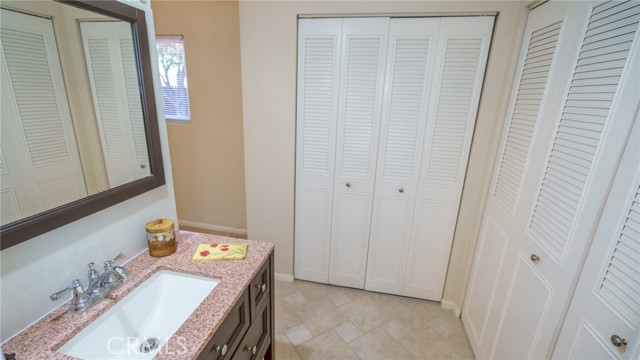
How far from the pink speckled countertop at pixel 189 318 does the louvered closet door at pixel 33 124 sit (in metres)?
0.34

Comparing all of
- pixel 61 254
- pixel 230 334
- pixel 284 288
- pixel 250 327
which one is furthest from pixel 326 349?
pixel 61 254

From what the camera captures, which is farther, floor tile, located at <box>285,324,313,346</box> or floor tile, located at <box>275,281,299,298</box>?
floor tile, located at <box>275,281,299,298</box>

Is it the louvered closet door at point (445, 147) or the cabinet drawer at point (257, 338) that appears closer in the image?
the cabinet drawer at point (257, 338)

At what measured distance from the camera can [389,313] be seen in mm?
2117

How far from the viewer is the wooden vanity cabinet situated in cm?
93

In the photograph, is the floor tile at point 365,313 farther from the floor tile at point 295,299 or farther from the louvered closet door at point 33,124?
the louvered closet door at point 33,124

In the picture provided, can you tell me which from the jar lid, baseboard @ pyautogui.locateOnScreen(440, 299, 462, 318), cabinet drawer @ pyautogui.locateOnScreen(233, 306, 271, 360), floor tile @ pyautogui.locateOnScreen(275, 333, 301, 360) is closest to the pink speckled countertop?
the jar lid

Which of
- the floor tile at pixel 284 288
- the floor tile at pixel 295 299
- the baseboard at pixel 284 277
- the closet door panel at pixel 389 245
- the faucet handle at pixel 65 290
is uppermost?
the faucet handle at pixel 65 290

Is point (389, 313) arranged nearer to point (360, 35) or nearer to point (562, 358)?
point (562, 358)

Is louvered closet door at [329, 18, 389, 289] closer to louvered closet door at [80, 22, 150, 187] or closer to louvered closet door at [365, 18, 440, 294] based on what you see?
louvered closet door at [365, 18, 440, 294]

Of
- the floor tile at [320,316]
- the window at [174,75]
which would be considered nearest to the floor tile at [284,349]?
the floor tile at [320,316]

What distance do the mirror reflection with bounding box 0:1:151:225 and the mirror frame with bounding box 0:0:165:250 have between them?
0.07ft

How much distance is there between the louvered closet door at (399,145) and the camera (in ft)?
5.80

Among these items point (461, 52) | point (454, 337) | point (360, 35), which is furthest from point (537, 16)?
point (454, 337)
